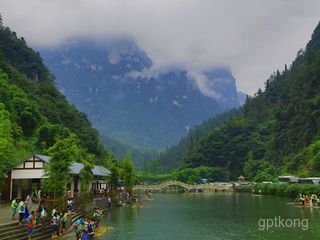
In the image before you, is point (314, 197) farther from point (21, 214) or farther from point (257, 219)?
point (21, 214)

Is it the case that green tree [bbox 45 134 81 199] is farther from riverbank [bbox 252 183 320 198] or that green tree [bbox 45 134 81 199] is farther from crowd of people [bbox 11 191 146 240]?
riverbank [bbox 252 183 320 198]

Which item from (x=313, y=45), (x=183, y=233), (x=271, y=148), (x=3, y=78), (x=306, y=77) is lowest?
(x=183, y=233)

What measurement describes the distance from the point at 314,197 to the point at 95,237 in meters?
38.1

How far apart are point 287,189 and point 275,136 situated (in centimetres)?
6294

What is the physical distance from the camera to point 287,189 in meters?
76.6

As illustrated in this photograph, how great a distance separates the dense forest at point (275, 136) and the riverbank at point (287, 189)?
930 cm

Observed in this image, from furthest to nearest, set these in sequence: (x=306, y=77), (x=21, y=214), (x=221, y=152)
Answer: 1. (x=221, y=152)
2. (x=306, y=77)
3. (x=21, y=214)

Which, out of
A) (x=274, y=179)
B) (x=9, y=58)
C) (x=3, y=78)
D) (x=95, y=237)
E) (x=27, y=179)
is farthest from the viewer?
(x=9, y=58)

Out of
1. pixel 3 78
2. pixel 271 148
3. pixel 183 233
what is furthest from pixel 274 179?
pixel 183 233

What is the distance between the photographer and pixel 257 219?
40469 mm

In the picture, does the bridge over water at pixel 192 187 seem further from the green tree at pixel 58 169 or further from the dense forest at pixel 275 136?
the green tree at pixel 58 169

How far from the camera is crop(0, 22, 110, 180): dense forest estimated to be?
61.8 meters

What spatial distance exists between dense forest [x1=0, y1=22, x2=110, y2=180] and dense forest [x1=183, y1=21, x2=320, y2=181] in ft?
161

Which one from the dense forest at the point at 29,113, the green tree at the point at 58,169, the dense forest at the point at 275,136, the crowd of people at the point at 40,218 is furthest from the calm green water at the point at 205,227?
the dense forest at the point at 275,136
